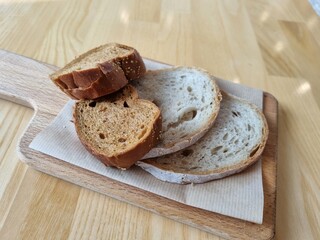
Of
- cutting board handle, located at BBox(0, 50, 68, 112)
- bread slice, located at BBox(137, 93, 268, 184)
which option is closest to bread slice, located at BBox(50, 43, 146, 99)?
cutting board handle, located at BBox(0, 50, 68, 112)

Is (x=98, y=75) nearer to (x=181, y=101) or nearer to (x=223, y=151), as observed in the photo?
(x=181, y=101)

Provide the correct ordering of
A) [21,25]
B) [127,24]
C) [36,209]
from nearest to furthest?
1. [36,209]
2. [21,25]
3. [127,24]

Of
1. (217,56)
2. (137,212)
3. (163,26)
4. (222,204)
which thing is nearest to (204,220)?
(222,204)

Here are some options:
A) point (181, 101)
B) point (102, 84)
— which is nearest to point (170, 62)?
point (181, 101)

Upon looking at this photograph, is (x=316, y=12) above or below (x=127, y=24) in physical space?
above

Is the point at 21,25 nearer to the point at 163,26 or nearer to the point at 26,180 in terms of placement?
the point at 163,26

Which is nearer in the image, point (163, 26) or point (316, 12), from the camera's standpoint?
point (163, 26)

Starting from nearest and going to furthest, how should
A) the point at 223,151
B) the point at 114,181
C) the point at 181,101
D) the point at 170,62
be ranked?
the point at 114,181
the point at 223,151
the point at 181,101
the point at 170,62
